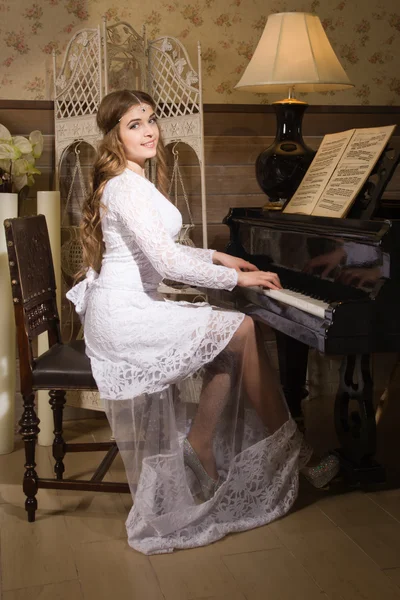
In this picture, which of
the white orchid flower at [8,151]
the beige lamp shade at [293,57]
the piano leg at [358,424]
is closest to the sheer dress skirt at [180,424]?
the piano leg at [358,424]

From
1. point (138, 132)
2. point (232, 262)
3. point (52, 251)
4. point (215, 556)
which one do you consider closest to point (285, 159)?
point (232, 262)

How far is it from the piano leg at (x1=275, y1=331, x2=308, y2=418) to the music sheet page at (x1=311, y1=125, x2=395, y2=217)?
2.27 feet

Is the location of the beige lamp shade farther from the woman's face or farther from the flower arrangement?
the flower arrangement

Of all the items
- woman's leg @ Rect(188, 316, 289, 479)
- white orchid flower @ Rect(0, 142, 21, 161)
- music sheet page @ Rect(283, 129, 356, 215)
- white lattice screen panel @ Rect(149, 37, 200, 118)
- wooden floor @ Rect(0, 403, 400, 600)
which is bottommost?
wooden floor @ Rect(0, 403, 400, 600)

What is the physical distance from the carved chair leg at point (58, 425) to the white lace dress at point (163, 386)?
40 cm

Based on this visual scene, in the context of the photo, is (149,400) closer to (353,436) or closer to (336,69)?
(353,436)

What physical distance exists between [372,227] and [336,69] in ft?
3.95

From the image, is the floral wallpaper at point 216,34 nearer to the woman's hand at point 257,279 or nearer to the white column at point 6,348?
the white column at point 6,348

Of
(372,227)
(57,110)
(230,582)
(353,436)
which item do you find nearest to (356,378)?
(353,436)

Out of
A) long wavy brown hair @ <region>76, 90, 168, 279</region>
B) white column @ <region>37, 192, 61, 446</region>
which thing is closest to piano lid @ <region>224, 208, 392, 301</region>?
long wavy brown hair @ <region>76, 90, 168, 279</region>

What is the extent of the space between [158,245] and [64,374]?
532mm

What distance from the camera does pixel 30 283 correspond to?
9.14 ft

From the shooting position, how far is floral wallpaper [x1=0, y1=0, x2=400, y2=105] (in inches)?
146

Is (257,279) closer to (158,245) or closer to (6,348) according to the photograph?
(158,245)
